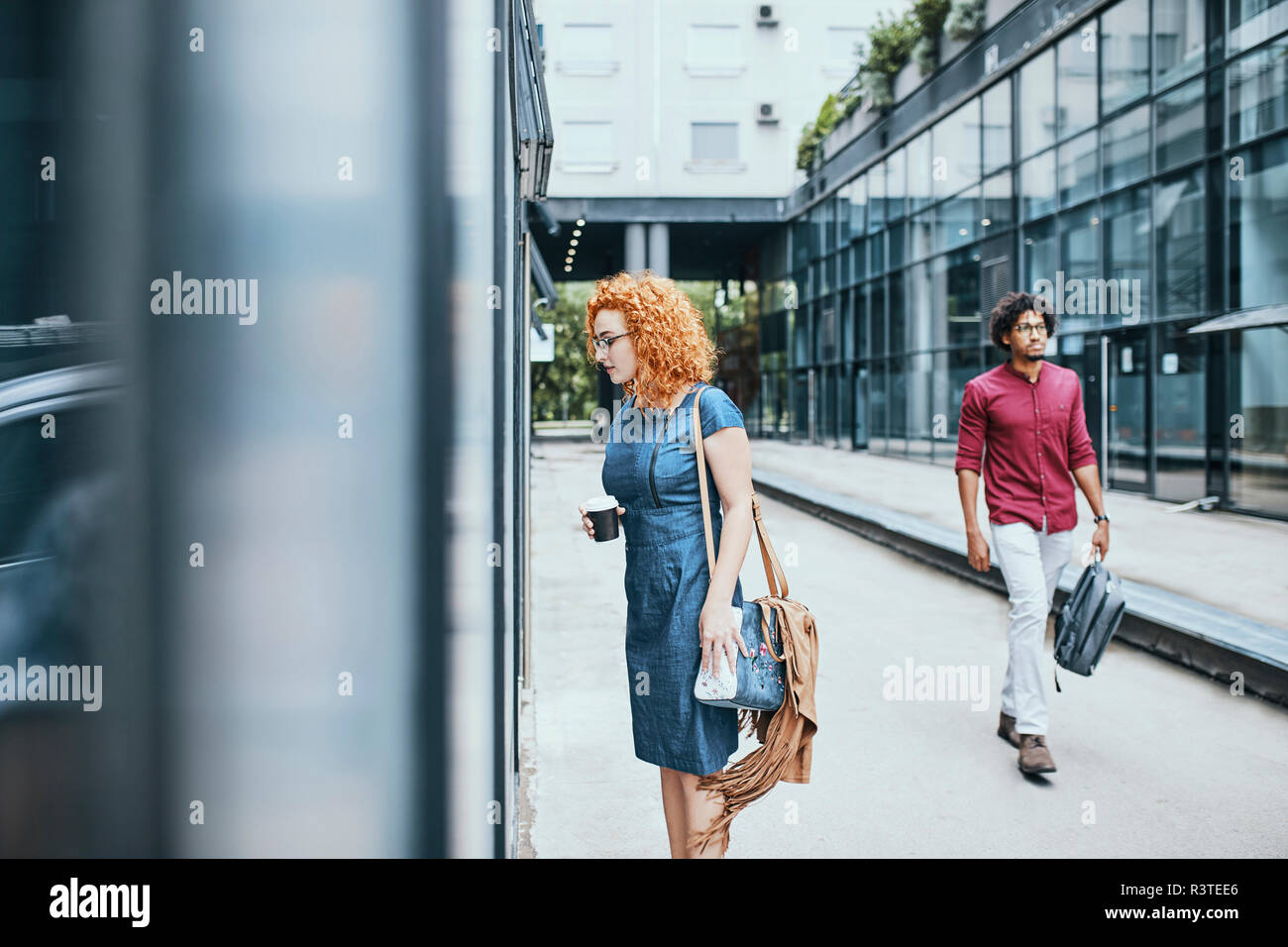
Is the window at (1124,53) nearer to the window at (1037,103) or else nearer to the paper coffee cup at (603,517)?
the window at (1037,103)

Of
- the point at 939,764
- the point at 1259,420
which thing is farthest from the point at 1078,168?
the point at 939,764

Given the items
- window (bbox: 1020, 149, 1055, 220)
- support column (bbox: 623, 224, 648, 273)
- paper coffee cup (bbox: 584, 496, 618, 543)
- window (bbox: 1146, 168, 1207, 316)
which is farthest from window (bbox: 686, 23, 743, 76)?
paper coffee cup (bbox: 584, 496, 618, 543)

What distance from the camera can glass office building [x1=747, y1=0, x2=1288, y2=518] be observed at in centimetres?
1218

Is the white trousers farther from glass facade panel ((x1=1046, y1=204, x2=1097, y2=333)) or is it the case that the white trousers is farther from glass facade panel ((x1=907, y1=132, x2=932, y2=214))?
glass facade panel ((x1=907, y1=132, x2=932, y2=214))

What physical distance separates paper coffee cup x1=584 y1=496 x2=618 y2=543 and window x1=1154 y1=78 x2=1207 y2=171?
42.2ft

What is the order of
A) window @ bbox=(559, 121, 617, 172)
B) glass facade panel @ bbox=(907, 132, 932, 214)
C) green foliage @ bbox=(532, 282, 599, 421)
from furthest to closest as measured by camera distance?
green foliage @ bbox=(532, 282, 599, 421) < window @ bbox=(559, 121, 617, 172) < glass facade panel @ bbox=(907, 132, 932, 214)

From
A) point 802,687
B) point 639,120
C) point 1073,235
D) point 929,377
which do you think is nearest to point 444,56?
point 802,687

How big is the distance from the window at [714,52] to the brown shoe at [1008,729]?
1167 inches

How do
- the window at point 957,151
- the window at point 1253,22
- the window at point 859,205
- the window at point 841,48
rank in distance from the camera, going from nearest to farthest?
the window at point 1253,22 < the window at point 957,151 < the window at point 859,205 < the window at point 841,48

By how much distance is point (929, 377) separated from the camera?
21906mm

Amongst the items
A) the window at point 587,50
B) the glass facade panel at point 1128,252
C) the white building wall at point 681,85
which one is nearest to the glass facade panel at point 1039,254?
the glass facade panel at point 1128,252

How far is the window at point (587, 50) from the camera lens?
30.7 meters

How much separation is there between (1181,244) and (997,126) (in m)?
6.42

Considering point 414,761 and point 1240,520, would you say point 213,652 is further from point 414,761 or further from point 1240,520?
point 1240,520
